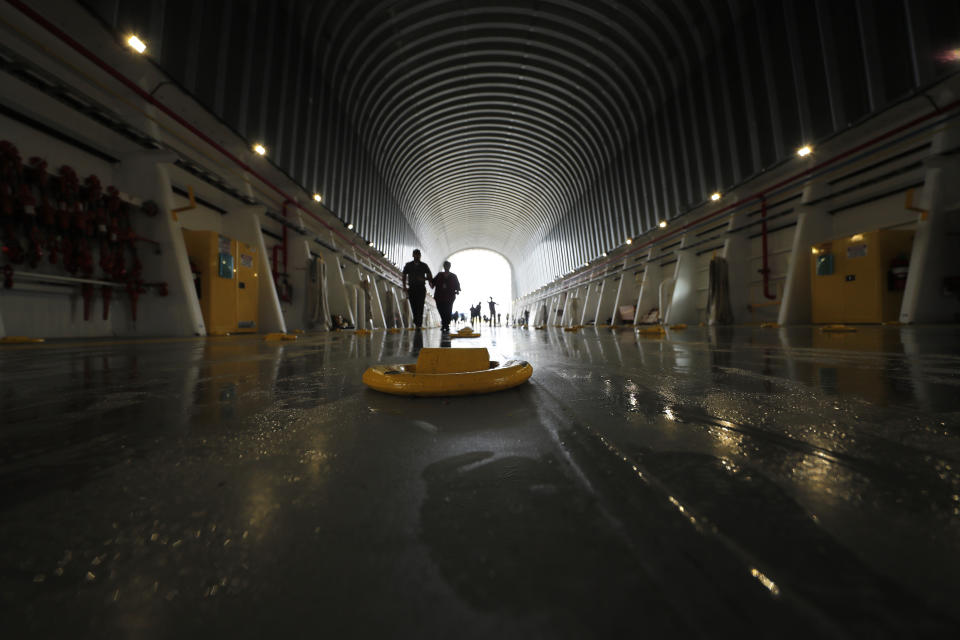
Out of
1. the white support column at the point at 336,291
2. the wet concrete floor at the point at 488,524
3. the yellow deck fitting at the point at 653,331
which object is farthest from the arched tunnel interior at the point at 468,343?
the yellow deck fitting at the point at 653,331

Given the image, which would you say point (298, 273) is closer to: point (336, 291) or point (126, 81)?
point (336, 291)

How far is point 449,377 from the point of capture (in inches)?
40.1

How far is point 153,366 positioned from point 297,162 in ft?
29.4

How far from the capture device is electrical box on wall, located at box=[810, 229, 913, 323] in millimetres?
6668

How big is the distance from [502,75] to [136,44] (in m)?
11.3

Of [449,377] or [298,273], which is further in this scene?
[298,273]

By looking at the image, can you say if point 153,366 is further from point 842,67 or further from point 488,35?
point 488,35

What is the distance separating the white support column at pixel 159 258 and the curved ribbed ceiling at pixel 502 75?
687 cm

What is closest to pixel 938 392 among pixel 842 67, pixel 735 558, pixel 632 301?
pixel 735 558

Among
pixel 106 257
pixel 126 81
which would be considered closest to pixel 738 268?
pixel 126 81

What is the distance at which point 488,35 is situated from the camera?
38.6 ft

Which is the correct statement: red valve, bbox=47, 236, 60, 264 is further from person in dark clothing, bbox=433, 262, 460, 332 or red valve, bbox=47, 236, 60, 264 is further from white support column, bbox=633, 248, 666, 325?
white support column, bbox=633, 248, 666, 325

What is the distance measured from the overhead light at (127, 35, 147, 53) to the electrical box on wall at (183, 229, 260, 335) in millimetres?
2776

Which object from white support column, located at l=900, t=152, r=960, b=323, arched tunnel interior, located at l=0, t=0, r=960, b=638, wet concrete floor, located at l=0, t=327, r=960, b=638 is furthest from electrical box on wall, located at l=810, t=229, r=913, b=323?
wet concrete floor, located at l=0, t=327, r=960, b=638
